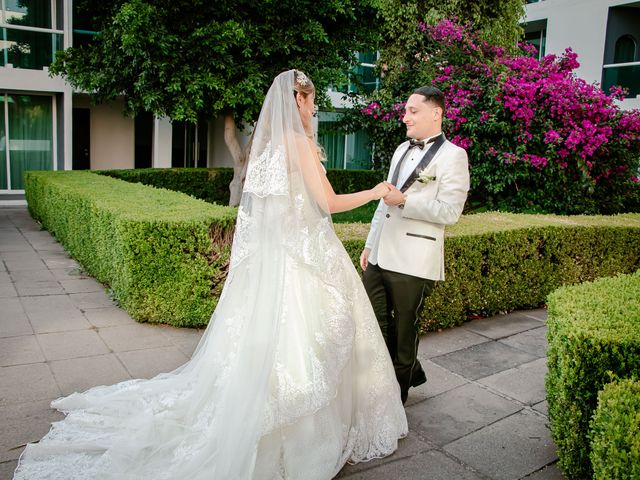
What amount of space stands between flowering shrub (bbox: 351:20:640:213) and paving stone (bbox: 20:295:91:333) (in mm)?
7087

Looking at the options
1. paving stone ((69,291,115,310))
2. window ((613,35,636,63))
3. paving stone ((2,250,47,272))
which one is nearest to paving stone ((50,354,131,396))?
→ paving stone ((69,291,115,310))

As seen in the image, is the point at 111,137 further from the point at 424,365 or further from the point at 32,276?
the point at 424,365

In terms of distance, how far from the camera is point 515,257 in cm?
667

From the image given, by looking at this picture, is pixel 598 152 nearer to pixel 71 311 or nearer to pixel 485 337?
pixel 485 337

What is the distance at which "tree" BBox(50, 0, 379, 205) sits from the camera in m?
10.6

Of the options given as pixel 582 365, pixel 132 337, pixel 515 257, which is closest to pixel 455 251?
pixel 515 257

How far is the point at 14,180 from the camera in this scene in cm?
1675

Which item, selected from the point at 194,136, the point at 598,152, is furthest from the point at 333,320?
the point at 194,136

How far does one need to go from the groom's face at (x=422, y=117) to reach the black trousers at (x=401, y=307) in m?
0.96

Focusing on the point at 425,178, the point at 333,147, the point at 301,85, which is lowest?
the point at 425,178

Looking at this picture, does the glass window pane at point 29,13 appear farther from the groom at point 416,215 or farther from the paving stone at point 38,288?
the groom at point 416,215

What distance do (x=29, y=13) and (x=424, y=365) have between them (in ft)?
52.6

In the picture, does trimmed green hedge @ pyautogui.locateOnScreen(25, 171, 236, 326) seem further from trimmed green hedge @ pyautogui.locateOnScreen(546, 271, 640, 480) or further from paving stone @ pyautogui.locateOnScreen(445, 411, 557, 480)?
trimmed green hedge @ pyautogui.locateOnScreen(546, 271, 640, 480)

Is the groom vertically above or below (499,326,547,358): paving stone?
above
